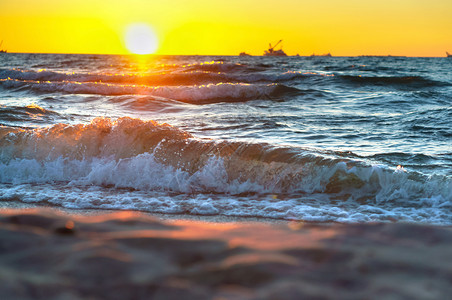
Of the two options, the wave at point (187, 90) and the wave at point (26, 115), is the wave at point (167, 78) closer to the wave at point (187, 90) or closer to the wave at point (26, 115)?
the wave at point (187, 90)

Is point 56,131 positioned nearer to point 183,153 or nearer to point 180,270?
point 183,153

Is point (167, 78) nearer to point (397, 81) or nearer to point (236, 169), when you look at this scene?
point (397, 81)

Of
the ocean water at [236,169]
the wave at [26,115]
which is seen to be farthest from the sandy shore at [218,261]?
the wave at [26,115]

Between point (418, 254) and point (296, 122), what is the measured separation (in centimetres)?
629

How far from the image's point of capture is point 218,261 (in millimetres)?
1496

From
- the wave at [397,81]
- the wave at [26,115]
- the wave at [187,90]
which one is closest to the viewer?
the wave at [26,115]

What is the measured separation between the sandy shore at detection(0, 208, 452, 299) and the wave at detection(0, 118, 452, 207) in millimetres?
1563

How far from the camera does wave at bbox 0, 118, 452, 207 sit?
3334 mm

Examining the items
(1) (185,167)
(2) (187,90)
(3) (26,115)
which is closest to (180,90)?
(2) (187,90)

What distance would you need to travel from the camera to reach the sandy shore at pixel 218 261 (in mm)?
1282

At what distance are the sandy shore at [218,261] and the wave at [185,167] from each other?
1563mm

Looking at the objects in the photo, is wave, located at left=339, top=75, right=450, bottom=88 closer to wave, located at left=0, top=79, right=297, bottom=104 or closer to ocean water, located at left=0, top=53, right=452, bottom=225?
wave, located at left=0, top=79, right=297, bottom=104

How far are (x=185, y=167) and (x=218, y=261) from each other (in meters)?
2.41

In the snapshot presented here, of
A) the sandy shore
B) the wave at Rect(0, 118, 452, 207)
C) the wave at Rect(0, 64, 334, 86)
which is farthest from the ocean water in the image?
the wave at Rect(0, 64, 334, 86)
